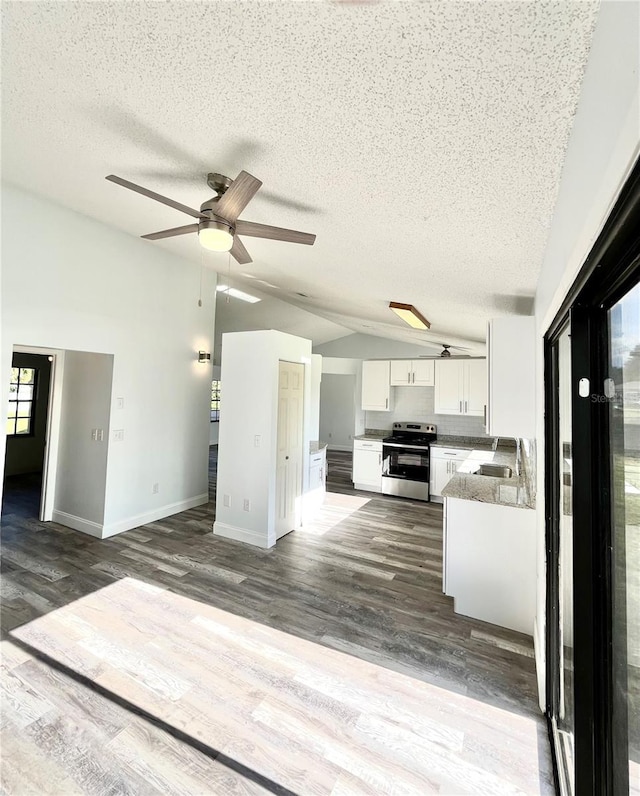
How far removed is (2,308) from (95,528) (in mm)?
2376

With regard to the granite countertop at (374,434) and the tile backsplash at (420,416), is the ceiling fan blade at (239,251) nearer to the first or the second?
the granite countertop at (374,434)

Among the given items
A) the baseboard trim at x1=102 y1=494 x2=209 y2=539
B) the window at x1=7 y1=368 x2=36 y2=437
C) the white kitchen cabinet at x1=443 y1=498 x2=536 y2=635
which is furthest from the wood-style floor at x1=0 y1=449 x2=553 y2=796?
the window at x1=7 y1=368 x2=36 y2=437

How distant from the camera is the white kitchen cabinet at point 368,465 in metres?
5.93

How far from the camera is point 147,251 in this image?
161 inches

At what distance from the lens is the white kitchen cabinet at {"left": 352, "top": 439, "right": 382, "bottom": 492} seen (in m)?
5.93

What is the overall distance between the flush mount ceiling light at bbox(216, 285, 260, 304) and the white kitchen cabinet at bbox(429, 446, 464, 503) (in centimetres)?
404

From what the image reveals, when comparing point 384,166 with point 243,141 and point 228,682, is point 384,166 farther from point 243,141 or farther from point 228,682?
point 228,682

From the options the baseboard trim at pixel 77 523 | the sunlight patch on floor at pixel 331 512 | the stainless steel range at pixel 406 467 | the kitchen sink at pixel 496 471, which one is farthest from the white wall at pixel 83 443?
the kitchen sink at pixel 496 471

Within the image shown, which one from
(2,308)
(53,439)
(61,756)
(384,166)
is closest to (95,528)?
(53,439)

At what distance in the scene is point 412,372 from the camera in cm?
Answer: 595

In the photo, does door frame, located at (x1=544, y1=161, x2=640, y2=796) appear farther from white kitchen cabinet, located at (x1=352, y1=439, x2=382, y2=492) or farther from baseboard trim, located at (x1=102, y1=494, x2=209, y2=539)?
white kitchen cabinet, located at (x1=352, y1=439, x2=382, y2=492)

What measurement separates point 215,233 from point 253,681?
257cm

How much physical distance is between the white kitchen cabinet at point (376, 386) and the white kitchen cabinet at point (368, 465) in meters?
0.68

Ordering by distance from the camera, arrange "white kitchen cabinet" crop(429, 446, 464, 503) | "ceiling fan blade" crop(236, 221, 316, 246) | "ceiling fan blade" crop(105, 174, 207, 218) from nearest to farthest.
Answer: "ceiling fan blade" crop(105, 174, 207, 218) → "ceiling fan blade" crop(236, 221, 316, 246) → "white kitchen cabinet" crop(429, 446, 464, 503)
